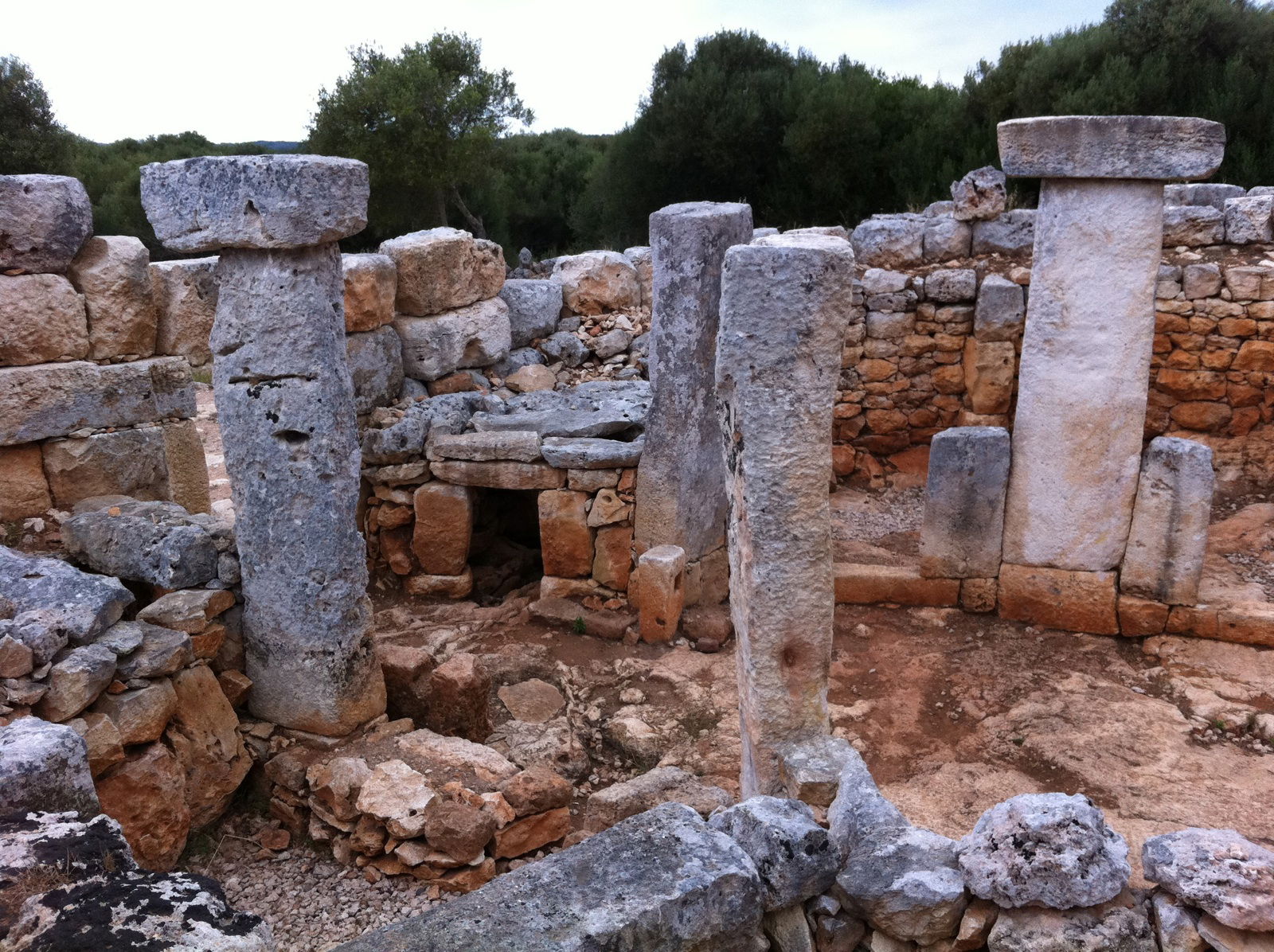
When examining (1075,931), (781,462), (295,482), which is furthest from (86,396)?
(1075,931)

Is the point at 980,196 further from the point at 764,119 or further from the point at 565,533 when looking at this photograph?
the point at 764,119

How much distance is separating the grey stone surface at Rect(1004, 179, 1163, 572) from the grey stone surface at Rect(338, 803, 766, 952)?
160 inches

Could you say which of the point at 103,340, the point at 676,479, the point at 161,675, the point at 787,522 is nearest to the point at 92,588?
the point at 161,675

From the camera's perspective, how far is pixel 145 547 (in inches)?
193

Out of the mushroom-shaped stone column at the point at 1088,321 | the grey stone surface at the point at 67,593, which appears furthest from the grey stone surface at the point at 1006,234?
the grey stone surface at the point at 67,593

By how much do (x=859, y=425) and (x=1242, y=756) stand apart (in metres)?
4.42

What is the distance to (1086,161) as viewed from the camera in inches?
223

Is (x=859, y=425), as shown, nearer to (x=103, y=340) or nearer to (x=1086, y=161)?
(x=1086, y=161)

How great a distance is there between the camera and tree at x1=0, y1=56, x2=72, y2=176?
16.8 meters

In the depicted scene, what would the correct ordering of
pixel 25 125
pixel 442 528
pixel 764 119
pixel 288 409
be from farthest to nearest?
pixel 764 119 < pixel 25 125 < pixel 442 528 < pixel 288 409

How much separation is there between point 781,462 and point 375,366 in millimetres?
4401

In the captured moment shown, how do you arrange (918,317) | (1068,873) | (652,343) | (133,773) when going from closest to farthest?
(1068,873) → (133,773) → (652,343) → (918,317)

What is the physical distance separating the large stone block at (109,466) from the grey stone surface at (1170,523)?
18.3 feet

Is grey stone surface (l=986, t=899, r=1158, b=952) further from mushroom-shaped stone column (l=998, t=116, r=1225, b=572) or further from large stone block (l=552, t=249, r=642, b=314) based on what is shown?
large stone block (l=552, t=249, r=642, b=314)
